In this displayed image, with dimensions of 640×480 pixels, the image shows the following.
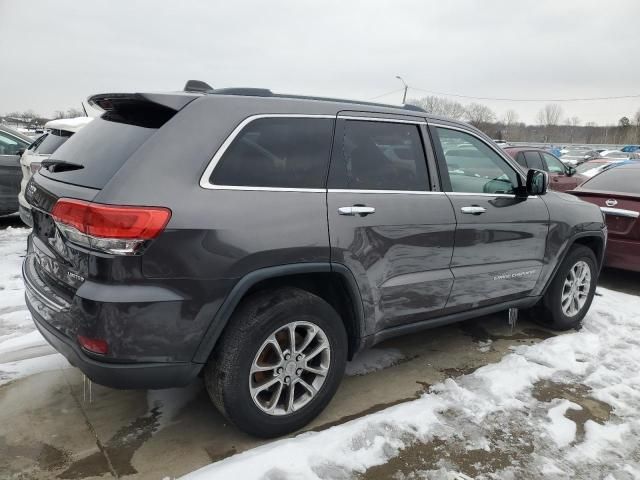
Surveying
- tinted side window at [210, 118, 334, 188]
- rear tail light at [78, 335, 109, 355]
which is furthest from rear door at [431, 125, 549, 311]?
rear tail light at [78, 335, 109, 355]

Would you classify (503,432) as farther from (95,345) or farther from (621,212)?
(621,212)

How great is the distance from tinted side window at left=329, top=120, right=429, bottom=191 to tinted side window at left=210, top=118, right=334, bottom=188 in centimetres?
11

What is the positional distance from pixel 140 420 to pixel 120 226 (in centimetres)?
131

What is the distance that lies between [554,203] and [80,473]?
12.8 feet

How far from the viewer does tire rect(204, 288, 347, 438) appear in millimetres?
2449

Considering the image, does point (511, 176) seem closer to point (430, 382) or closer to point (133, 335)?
point (430, 382)

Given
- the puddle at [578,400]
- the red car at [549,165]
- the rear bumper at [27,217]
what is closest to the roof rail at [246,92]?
the rear bumper at [27,217]

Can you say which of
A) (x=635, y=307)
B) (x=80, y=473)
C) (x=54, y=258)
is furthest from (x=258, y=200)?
(x=635, y=307)

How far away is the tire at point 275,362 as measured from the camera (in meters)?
2.45

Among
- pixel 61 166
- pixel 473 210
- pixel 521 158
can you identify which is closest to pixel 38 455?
pixel 61 166

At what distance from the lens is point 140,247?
2166 mm

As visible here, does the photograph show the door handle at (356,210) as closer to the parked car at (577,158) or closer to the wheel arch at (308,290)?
the wheel arch at (308,290)

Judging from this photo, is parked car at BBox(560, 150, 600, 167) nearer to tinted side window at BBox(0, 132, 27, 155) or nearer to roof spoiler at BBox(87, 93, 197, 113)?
tinted side window at BBox(0, 132, 27, 155)

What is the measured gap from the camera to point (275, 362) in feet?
8.66
